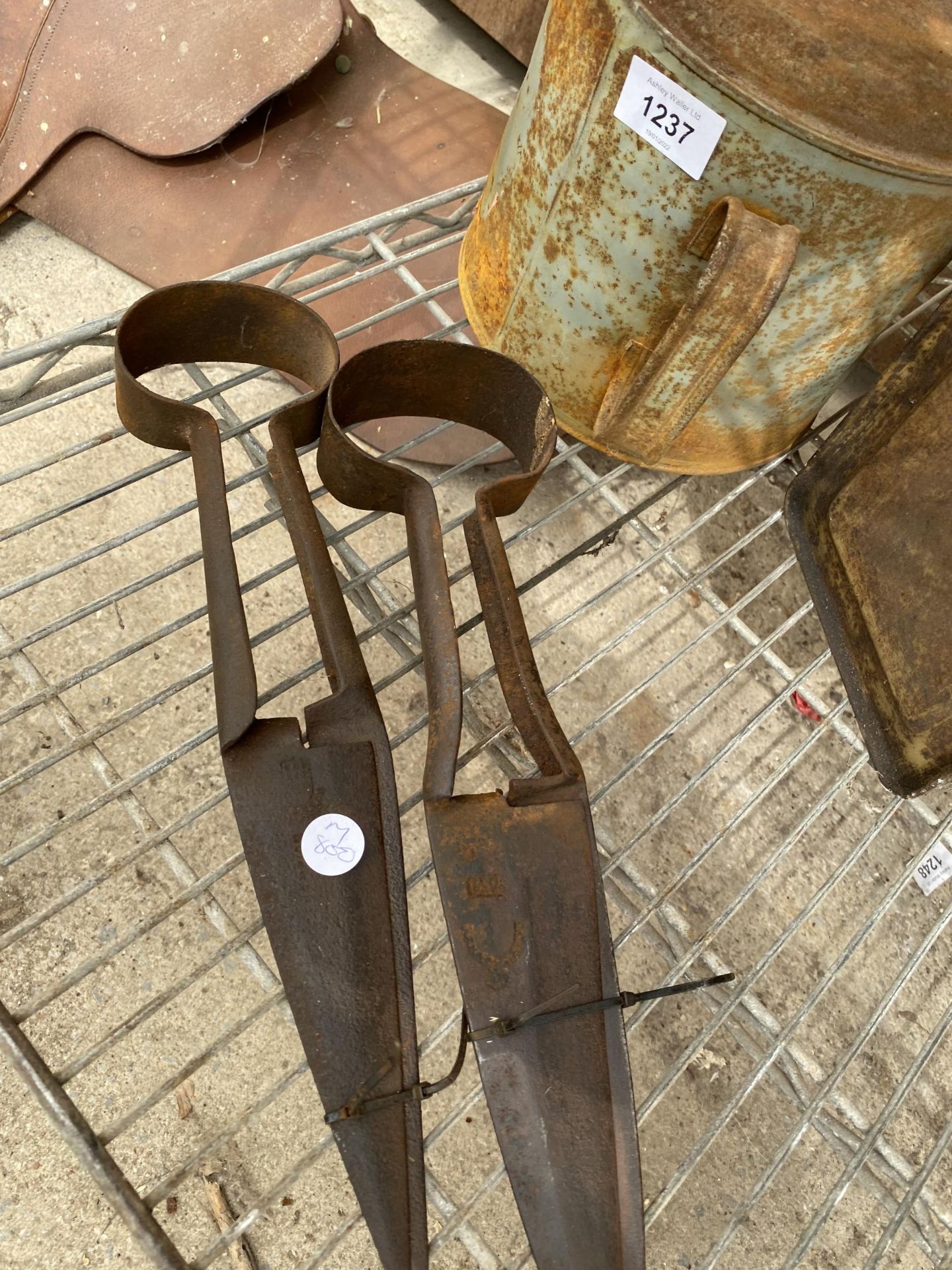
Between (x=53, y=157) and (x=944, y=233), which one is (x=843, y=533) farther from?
(x=53, y=157)

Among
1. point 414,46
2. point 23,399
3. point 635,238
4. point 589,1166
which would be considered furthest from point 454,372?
point 414,46

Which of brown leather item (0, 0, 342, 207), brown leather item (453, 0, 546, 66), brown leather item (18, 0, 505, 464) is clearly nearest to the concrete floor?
brown leather item (18, 0, 505, 464)

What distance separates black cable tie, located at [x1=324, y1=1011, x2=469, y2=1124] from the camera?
1.82ft

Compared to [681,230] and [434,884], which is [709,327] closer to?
[681,230]

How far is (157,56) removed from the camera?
1.15 meters

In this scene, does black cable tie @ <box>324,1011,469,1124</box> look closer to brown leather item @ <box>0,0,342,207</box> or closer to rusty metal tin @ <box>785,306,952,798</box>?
rusty metal tin @ <box>785,306,952,798</box>

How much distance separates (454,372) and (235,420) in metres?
0.24

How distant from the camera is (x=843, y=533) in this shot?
33.5 inches

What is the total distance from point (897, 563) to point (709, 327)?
309 millimetres

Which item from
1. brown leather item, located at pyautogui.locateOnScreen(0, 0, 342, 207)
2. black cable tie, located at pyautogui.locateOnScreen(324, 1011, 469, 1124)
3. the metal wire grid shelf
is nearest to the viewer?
black cable tie, located at pyautogui.locateOnScreen(324, 1011, 469, 1124)

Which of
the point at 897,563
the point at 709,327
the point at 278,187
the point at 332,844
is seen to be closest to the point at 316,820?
the point at 332,844

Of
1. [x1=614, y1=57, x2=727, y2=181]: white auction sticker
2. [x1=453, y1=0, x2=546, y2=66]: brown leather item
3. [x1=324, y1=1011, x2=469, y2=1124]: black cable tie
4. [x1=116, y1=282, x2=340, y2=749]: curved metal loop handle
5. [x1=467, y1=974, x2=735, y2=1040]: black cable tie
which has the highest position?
[x1=614, y1=57, x2=727, y2=181]: white auction sticker

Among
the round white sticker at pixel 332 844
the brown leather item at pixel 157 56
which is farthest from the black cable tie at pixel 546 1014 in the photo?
the brown leather item at pixel 157 56

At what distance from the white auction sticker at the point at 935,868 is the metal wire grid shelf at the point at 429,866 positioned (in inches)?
2.4
